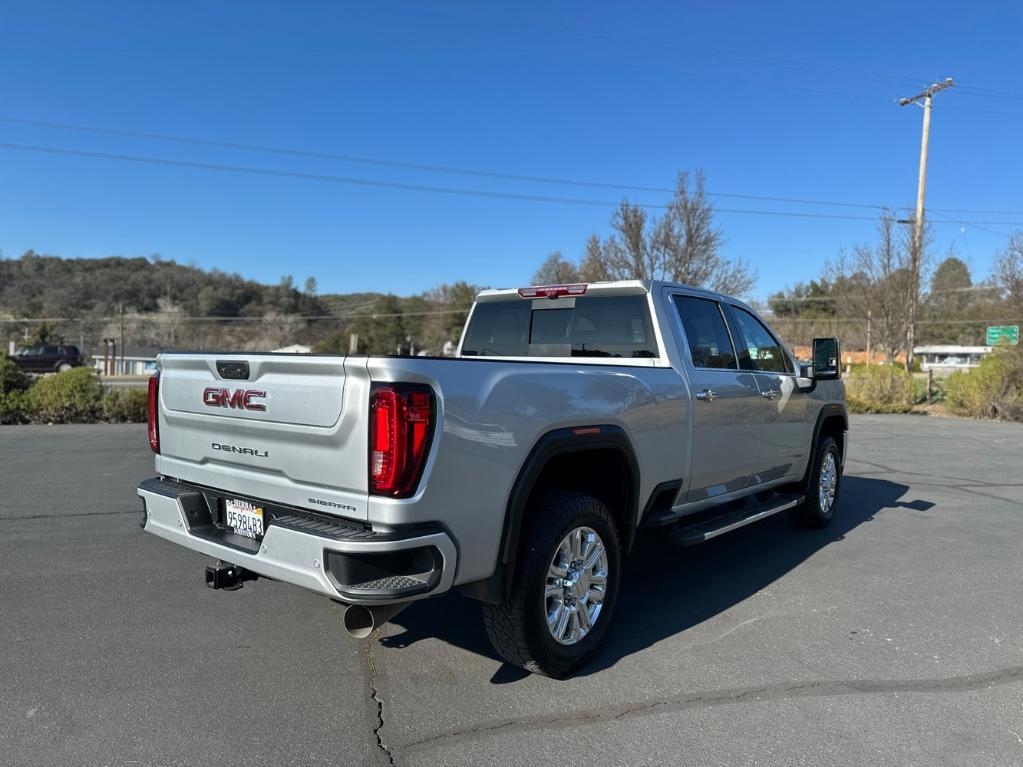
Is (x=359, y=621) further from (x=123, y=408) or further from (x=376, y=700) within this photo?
(x=123, y=408)

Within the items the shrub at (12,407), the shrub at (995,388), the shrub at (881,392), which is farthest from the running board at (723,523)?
the shrub at (881,392)

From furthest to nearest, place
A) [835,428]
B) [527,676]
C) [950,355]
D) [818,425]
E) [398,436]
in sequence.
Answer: [950,355], [835,428], [818,425], [527,676], [398,436]

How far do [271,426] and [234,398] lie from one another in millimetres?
341

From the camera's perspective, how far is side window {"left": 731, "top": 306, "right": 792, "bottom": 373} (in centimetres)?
547

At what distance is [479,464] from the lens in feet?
9.77

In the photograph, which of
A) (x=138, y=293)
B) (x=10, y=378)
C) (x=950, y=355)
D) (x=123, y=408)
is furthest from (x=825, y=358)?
(x=138, y=293)

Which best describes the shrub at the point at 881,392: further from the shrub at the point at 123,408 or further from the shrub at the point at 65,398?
the shrub at the point at 65,398

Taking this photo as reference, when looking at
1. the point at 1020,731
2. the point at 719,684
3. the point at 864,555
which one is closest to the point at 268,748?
the point at 719,684

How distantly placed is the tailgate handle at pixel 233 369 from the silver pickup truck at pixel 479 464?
0.04ft

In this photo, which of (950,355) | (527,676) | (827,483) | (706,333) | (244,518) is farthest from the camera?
(950,355)

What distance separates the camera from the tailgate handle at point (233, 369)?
3328mm

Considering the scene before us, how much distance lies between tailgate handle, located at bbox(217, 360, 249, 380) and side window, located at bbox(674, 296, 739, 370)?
280 cm

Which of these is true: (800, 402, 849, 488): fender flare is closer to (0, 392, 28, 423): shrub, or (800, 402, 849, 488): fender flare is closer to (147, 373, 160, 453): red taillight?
(147, 373, 160, 453): red taillight

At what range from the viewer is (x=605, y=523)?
3.68 m
